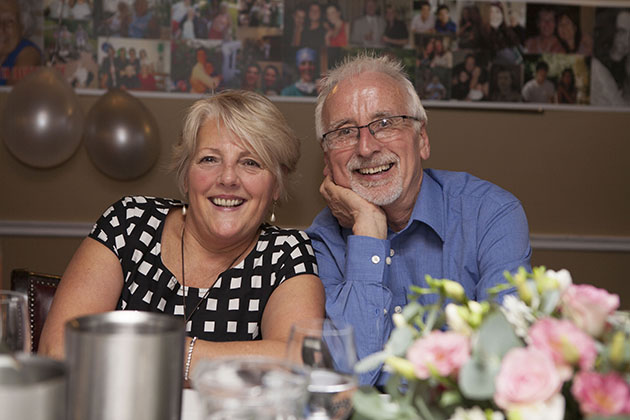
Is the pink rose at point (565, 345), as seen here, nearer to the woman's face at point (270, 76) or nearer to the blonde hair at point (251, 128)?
the blonde hair at point (251, 128)

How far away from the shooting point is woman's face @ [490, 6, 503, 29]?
4.12 metres

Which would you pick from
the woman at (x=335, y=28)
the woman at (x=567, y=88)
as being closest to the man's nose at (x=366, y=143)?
the woman at (x=335, y=28)

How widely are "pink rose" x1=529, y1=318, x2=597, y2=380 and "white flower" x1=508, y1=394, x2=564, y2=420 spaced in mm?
29

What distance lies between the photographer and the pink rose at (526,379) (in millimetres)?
687

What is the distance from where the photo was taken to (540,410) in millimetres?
695

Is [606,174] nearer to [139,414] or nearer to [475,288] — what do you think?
[475,288]

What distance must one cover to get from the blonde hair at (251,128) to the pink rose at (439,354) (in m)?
1.24

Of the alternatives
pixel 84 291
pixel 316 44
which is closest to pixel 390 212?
pixel 84 291

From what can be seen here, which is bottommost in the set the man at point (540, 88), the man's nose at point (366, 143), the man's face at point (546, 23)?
the man's nose at point (366, 143)

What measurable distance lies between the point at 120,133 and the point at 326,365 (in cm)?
307

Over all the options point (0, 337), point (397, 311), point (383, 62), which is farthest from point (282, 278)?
point (0, 337)

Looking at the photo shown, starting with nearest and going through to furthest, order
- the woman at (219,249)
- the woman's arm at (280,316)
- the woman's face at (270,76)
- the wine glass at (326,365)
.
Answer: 1. the wine glass at (326,365)
2. the woman's arm at (280,316)
3. the woman at (219,249)
4. the woman's face at (270,76)

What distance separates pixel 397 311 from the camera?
2.01 meters

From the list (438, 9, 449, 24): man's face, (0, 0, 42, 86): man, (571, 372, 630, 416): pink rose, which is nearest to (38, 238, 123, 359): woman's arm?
(571, 372, 630, 416): pink rose
